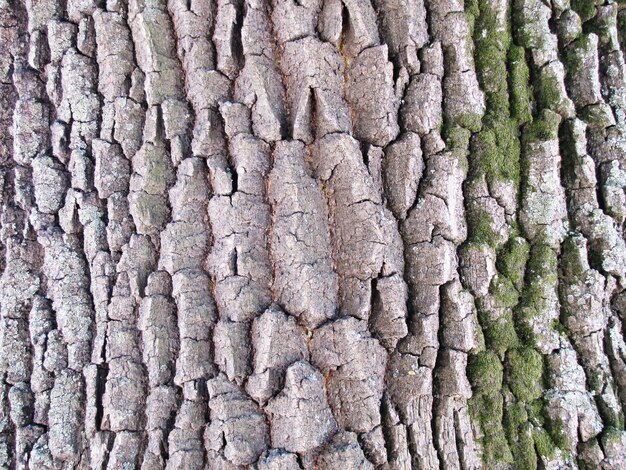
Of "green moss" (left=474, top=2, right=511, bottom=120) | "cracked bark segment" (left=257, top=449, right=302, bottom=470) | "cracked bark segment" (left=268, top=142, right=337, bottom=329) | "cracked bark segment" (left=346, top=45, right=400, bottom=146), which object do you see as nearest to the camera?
"cracked bark segment" (left=257, top=449, right=302, bottom=470)

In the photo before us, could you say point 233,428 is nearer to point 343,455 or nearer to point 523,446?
point 343,455

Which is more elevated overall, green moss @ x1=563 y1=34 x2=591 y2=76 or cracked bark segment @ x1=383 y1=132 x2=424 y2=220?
green moss @ x1=563 y1=34 x2=591 y2=76

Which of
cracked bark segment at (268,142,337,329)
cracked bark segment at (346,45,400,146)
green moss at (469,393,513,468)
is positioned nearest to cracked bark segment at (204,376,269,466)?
cracked bark segment at (268,142,337,329)

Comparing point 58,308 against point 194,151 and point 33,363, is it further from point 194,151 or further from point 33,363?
point 194,151

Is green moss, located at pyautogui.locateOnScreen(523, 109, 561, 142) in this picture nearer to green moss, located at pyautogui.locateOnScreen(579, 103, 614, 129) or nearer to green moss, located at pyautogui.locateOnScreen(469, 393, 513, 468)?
green moss, located at pyautogui.locateOnScreen(579, 103, 614, 129)

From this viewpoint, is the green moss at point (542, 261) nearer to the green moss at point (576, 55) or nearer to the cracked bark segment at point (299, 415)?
the green moss at point (576, 55)

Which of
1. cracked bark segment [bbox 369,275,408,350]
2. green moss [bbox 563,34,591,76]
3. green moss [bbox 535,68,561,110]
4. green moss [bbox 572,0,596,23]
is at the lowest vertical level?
cracked bark segment [bbox 369,275,408,350]

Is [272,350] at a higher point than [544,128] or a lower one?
lower

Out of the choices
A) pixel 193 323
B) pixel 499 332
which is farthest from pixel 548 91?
pixel 193 323
